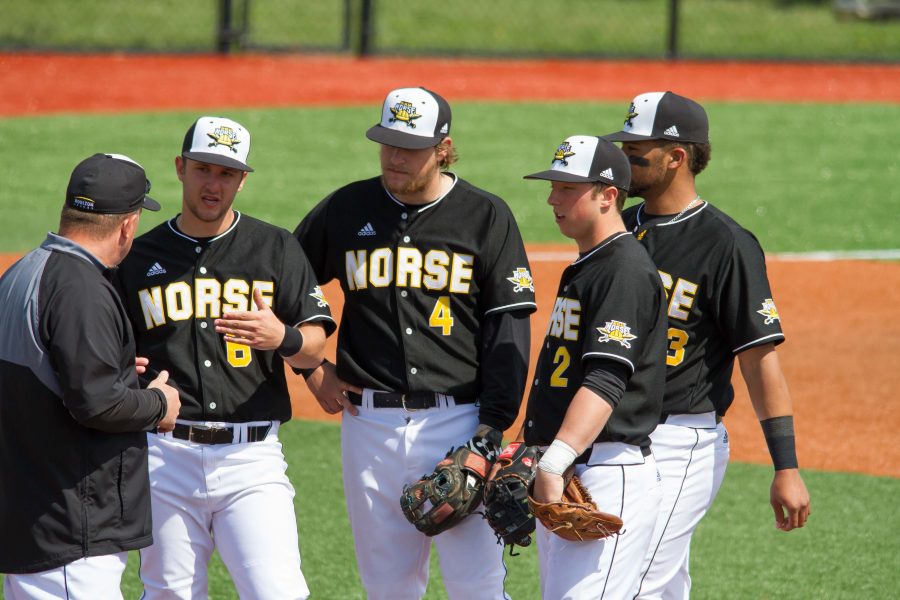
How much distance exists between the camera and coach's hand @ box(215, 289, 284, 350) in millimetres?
3938

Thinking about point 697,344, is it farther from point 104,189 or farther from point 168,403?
point 104,189

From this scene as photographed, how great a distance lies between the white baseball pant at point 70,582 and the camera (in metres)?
3.53

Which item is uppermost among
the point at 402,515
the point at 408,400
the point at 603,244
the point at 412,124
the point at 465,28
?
the point at 465,28

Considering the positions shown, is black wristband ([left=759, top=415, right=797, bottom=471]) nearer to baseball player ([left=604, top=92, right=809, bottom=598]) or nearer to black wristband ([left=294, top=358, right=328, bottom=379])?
baseball player ([left=604, top=92, right=809, bottom=598])

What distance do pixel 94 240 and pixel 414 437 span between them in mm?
1293

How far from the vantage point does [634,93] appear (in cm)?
1780

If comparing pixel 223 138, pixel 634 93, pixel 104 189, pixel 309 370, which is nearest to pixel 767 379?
pixel 309 370

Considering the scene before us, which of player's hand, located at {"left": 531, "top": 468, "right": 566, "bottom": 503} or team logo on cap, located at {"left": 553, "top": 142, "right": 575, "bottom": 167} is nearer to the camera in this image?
player's hand, located at {"left": 531, "top": 468, "right": 566, "bottom": 503}

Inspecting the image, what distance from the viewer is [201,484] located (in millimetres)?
4102

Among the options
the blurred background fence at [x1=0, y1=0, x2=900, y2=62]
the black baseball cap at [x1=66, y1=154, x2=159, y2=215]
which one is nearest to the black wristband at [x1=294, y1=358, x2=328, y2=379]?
the black baseball cap at [x1=66, y1=154, x2=159, y2=215]

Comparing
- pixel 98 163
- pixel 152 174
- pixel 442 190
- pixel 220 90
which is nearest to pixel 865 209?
pixel 152 174

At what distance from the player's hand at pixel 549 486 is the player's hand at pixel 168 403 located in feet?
3.56

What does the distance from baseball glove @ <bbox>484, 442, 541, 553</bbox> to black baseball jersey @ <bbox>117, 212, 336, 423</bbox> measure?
823 millimetres

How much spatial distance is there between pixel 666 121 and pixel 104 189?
1.81 m
